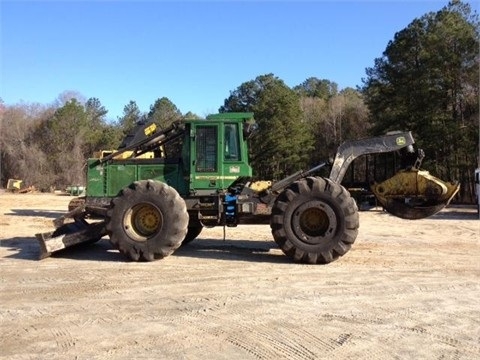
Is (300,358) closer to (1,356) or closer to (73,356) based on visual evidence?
(73,356)

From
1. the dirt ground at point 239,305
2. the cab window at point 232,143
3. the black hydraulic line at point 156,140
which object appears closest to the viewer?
the dirt ground at point 239,305

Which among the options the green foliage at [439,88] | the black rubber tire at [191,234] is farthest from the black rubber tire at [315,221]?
the green foliage at [439,88]

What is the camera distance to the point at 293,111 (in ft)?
137

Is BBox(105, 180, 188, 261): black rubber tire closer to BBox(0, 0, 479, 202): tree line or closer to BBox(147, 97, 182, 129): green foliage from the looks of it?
BBox(0, 0, 479, 202): tree line

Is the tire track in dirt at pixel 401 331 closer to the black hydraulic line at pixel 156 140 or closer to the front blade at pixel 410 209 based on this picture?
the front blade at pixel 410 209

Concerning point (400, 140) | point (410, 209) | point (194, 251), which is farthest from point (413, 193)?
point (194, 251)

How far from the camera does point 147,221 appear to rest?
32.8 feet

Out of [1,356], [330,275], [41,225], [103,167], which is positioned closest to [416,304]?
[330,275]

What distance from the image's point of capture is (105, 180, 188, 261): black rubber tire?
970 centimetres

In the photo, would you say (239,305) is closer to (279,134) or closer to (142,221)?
(142,221)

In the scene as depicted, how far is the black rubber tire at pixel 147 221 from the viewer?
970cm

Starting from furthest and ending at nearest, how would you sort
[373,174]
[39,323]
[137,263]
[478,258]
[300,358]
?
1. [373,174]
2. [478,258]
3. [137,263]
4. [39,323]
5. [300,358]

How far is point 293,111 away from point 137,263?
109ft

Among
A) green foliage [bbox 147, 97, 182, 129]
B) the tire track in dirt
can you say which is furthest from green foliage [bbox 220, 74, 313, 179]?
the tire track in dirt
